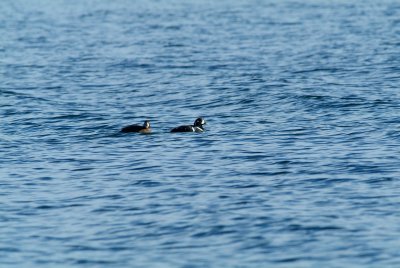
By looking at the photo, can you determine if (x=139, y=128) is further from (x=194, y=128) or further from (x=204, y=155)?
(x=204, y=155)

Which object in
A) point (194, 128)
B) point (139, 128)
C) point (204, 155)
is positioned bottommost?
point (204, 155)

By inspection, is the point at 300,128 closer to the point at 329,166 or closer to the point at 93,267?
the point at 329,166

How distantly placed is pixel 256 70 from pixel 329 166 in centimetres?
1941

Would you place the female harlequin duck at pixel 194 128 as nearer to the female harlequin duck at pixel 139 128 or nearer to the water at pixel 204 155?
the water at pixel 204 155

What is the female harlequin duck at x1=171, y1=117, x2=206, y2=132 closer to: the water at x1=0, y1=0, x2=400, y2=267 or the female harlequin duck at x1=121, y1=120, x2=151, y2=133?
the water at x1=0, y1=0, x2=400, y2=267

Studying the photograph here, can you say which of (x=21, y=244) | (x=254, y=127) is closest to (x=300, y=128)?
(x=254, y=127)

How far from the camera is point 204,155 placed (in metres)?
24.2

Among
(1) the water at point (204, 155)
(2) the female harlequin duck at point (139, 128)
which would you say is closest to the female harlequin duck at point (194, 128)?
(1) the water at point (204, 155)

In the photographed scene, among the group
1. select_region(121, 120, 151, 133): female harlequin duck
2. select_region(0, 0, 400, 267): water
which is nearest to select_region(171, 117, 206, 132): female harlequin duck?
select_region(0, 0, 400, 267): water

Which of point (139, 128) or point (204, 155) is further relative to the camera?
point (139, 128)

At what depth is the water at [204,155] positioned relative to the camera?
55.1 ft

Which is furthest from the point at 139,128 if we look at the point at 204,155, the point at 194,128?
the point at 204,155

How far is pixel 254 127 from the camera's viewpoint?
28.0 m

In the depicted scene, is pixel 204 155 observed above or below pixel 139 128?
below
